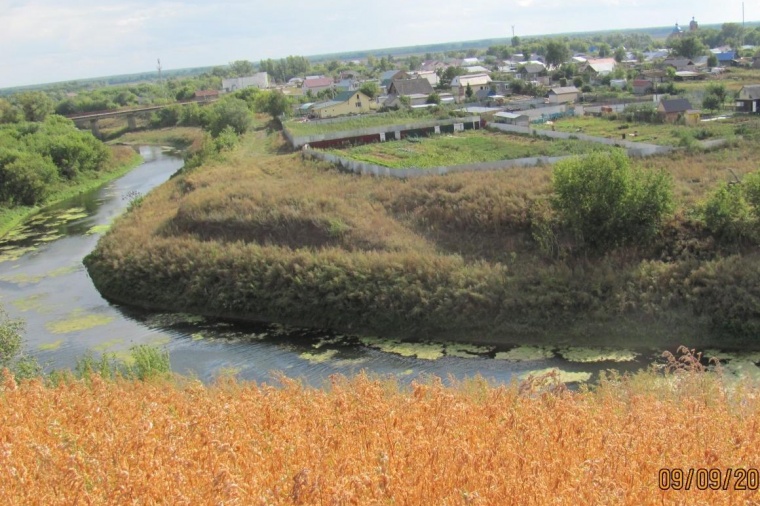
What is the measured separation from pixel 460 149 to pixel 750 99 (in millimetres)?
14313

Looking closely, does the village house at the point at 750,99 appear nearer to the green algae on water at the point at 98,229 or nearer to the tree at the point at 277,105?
the green algae on water at the point at 98,229

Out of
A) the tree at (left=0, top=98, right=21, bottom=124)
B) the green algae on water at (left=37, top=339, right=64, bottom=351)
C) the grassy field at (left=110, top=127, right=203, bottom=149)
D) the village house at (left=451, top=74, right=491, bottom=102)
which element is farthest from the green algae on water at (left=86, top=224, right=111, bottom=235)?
the tree at (left=0, top=98, right=21, bottom=124)

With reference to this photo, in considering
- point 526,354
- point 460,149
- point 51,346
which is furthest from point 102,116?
point 526,354

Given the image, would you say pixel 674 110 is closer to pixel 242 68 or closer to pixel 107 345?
pixel 107 345

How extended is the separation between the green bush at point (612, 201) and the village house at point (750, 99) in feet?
62.3

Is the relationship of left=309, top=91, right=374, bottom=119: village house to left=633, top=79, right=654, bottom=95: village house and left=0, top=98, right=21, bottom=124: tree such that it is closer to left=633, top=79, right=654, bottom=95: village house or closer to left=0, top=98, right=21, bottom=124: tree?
left=633, top=79, right=654, bottom=95: village house

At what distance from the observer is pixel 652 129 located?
28594 mm

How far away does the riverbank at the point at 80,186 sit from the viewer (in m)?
28.8

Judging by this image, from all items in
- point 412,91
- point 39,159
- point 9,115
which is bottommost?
point 39,159

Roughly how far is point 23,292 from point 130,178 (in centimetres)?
2116

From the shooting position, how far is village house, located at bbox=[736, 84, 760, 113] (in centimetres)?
3056

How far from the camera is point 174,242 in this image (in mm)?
19672

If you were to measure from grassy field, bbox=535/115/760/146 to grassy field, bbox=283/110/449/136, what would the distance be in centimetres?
744

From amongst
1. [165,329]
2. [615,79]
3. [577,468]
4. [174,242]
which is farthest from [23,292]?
[615,79]
